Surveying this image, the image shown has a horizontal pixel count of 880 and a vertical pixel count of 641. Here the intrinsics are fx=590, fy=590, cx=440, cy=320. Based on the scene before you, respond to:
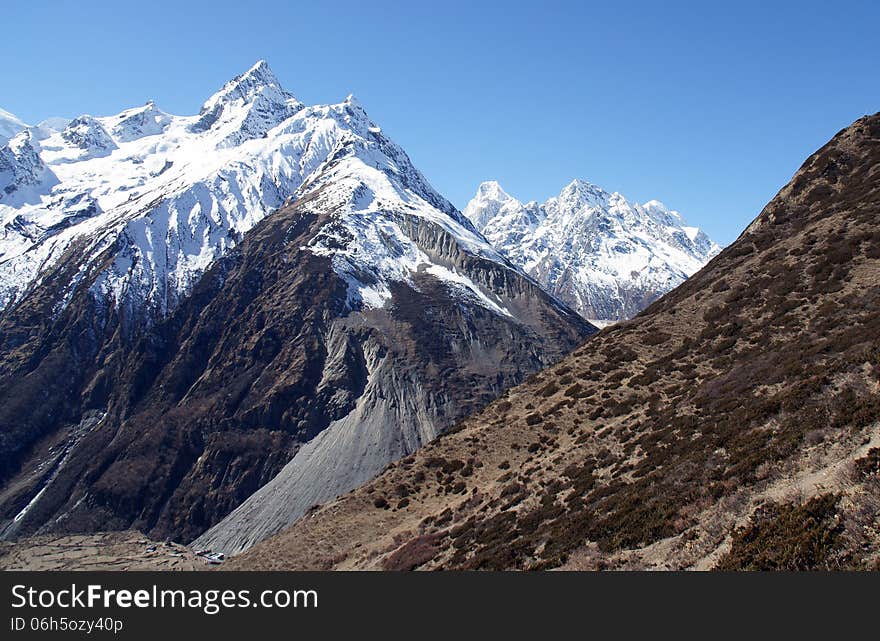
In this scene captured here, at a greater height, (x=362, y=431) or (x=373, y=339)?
(x=373, y=339)

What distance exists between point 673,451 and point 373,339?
170477 millimetres

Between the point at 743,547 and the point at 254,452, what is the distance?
6632 inches

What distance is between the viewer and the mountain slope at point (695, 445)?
19.4m

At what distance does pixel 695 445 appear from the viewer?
2984 cm

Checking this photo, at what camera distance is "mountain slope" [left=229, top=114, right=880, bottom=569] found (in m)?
19.4

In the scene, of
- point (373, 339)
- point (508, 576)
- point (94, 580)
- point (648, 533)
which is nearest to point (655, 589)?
point (508, 576)

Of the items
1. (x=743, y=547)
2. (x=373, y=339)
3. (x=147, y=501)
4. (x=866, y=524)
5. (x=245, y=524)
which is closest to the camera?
(x=866, y=524)

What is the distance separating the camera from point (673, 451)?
30656 mm

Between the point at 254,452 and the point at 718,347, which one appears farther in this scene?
the point at 254,452

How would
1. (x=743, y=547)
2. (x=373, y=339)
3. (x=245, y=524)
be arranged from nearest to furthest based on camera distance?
1. (x=743, y=547)
2. (x=245, y=524)
3. (x=373, y=339)

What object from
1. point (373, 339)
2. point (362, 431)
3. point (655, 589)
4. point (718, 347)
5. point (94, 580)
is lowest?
point (655, 589)

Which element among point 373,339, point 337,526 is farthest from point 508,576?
point 373,339

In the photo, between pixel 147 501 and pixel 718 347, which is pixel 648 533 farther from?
pixel 147 501

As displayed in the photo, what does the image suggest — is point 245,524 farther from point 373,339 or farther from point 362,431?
point 373,339
